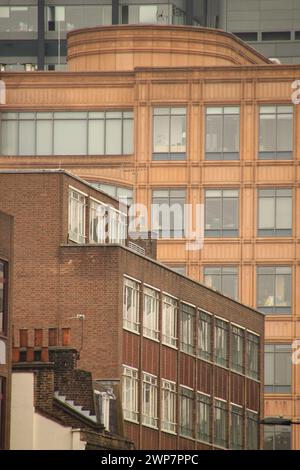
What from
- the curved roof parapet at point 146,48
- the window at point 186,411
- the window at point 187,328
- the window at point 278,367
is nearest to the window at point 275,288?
Answer: the window at point 278,367

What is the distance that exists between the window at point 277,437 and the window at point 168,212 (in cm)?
1253

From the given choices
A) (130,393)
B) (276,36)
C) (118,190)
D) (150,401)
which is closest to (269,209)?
(118,190)

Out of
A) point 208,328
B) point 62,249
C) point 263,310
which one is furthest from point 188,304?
point 263,310

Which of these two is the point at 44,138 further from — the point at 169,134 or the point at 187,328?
A: the point at 187,328

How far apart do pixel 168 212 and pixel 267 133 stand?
7703mm

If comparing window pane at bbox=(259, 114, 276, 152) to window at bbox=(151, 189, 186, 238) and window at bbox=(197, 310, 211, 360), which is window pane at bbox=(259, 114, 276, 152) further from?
window at bbox=(197, 310, 211, 360)

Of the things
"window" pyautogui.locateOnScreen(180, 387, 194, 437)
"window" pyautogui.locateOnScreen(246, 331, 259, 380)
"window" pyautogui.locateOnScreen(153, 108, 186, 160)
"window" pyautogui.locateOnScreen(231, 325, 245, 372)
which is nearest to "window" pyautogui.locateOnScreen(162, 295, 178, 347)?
"window" pyautogui.locateOnScreen(180, 387, 194, 437)

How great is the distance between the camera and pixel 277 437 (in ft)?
419

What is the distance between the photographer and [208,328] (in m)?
99.8

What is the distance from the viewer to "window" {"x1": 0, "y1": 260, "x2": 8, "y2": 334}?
70.4 metres

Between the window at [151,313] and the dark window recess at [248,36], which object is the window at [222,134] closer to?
the window at [151,313]

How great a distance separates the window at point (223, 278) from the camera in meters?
128

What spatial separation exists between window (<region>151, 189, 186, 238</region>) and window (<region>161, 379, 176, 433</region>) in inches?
1400

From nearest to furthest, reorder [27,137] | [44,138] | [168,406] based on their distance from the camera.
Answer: [168,406] → [44,138] → [27,137]
